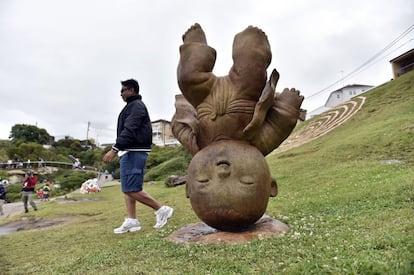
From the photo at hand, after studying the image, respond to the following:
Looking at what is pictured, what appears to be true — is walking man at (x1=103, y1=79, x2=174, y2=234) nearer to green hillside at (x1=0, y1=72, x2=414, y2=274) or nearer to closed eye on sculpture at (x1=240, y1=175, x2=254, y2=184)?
green hillside at (x1=0, y1=72, x2=414, y2=274)

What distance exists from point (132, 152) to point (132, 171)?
247 millimetres

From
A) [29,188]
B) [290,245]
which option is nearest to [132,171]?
[290,245]

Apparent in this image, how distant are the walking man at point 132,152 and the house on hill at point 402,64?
24415mm

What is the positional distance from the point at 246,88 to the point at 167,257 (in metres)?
1.94

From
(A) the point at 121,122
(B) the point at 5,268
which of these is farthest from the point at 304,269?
(A) the point at 121,122

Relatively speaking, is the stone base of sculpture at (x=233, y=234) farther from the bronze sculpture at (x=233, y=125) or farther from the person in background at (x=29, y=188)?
the person in background at (x=29, y=188)

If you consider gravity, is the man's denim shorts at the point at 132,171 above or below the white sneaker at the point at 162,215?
above

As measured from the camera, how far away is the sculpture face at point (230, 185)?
11.3 feet

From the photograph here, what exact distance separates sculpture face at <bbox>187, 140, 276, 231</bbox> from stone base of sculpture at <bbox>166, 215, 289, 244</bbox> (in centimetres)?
11

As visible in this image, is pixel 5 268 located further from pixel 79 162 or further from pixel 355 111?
pixel 79 162

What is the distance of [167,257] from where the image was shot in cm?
295

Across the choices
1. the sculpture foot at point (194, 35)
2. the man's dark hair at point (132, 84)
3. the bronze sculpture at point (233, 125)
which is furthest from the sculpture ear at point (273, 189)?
the man's dark hair at point (132, 84)

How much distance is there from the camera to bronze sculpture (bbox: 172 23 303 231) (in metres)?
3.49

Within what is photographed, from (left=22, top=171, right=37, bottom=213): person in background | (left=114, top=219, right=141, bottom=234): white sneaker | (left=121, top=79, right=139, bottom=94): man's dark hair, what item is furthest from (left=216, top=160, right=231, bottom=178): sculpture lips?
(left=22, top=171, right=37, bottom=213): person in background
